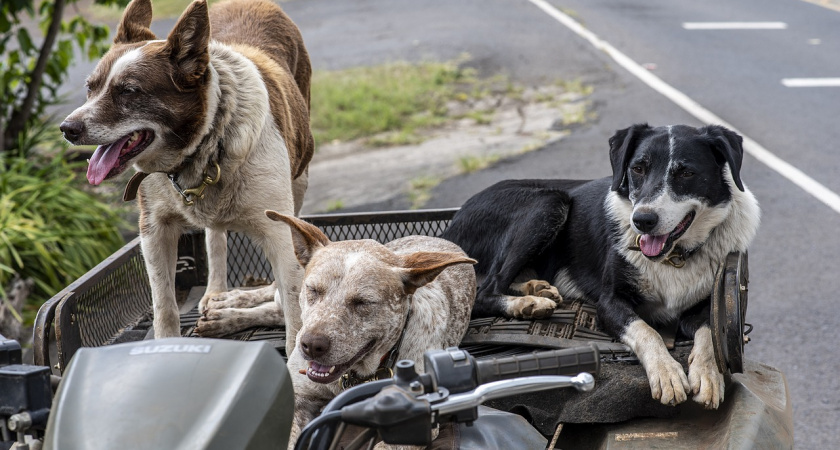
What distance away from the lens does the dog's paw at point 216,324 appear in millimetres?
3283

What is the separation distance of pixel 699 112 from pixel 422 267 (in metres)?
7.49

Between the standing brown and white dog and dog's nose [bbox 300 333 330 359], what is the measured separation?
88 cm

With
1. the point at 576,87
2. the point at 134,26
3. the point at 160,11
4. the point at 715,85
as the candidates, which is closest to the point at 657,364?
the point at 134,26

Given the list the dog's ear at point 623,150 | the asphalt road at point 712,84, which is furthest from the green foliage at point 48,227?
the dog's ear at point 623,150

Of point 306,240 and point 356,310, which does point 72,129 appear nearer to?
point 306,240

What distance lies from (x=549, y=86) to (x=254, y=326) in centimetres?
769

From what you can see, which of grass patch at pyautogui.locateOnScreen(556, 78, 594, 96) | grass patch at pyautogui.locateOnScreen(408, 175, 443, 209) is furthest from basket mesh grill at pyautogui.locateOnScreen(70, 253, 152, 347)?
grass patch at pyautogui.locateOnScreen(556, 78, 594, 96)

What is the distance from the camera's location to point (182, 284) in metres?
4.12

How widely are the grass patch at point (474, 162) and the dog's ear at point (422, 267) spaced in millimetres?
5518

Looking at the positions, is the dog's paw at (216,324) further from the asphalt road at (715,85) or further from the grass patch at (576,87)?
the grass patch at (576,87)

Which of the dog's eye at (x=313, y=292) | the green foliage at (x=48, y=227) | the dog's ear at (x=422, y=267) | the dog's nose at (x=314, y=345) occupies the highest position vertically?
the dog's ear at (x=422, y=267)

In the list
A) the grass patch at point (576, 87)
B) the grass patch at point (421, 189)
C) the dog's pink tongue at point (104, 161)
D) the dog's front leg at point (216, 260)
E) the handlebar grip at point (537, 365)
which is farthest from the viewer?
the grass patch at point (576, 87)

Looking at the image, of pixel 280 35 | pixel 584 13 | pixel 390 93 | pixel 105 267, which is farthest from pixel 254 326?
pixel 584 13

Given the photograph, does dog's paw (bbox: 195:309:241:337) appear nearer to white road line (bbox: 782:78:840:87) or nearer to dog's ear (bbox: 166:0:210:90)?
dog's ear (bbox: 166:0:210:90)
